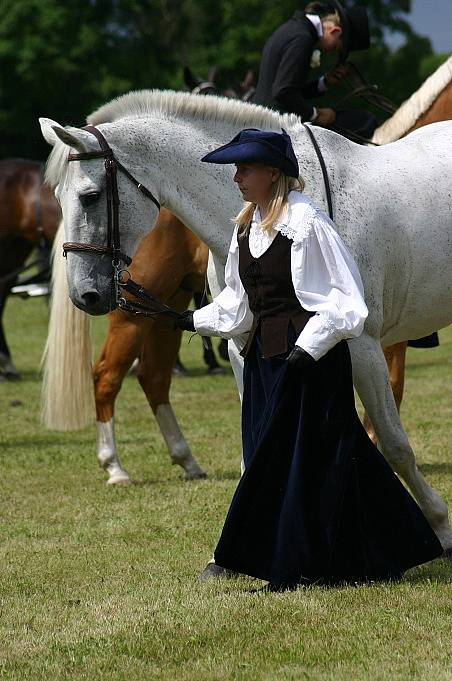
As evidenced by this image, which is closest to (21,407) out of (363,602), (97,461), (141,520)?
(97,461)

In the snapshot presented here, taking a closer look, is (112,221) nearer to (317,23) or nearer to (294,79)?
(294,79)

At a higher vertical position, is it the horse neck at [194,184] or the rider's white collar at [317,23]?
the rider's white collar at [317,23]

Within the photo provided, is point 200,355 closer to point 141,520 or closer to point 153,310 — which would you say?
point 141,520

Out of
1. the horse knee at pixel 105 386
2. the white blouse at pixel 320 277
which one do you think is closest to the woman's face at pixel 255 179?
the white blouse at pixel 320 277

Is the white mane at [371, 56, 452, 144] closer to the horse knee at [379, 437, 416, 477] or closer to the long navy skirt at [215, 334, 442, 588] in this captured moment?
the horse knee at [379, 437, 416, 477]

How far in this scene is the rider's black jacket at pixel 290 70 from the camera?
7.32 metres

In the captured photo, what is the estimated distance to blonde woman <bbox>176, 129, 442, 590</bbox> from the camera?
4.75 meters

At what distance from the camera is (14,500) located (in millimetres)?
7457

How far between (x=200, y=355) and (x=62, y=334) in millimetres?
7857

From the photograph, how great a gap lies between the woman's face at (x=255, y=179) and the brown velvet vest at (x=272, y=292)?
171mm

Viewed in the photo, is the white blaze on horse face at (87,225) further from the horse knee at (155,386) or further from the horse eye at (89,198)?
the horse knee at (155,386)

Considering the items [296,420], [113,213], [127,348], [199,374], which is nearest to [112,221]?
[113,213]

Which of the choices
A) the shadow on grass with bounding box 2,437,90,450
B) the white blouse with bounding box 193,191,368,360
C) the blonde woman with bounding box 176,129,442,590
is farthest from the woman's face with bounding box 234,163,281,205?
the shadow on grass with bounding box 2,437,90,450

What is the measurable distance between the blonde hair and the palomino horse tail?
9.15 ft
